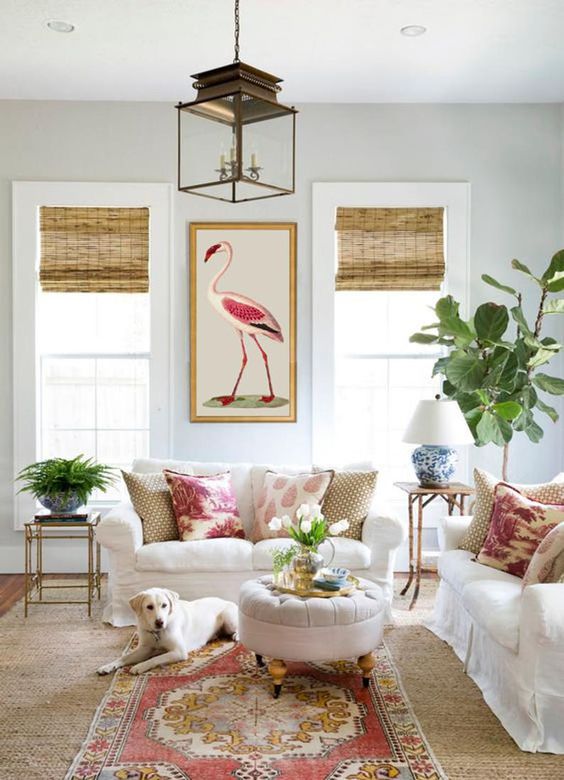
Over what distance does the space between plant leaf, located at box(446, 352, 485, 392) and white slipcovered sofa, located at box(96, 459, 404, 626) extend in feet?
3.22

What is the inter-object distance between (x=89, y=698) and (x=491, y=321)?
313 cm

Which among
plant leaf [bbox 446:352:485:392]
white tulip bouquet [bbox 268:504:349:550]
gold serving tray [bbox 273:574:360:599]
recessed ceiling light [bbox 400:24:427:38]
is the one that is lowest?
gold serving tray [bbox 273:574:360:599]

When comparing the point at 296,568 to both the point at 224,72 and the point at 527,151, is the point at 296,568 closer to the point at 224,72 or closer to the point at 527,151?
the point at 224,72

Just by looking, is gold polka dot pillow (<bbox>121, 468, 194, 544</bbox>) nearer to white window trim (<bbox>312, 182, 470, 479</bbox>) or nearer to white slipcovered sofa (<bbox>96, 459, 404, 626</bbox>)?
white slipcovered sofa (<bbox>96, 459, 404, 626</bbox>)

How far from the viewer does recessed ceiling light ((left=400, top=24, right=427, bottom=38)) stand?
4352mm

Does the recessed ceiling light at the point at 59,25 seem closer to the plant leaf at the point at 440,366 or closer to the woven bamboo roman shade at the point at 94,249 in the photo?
the woven bamboo roman shade at the point at 94,249

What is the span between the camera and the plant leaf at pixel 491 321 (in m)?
4.90

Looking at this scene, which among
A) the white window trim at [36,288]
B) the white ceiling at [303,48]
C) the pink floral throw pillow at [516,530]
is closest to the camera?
the pink floral throw pillow at [516,530]

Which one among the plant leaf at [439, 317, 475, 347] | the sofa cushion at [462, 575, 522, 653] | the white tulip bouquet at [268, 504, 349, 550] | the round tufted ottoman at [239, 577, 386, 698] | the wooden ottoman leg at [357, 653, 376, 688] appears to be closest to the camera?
the sofa cushion at [462, 575, 522, 653]

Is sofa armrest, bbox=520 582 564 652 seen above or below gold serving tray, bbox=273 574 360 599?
above

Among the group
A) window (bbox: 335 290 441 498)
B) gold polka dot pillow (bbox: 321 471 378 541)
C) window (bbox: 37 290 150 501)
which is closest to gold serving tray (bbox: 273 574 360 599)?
gold polka dot pillow (bbox: 321 471 378 541)

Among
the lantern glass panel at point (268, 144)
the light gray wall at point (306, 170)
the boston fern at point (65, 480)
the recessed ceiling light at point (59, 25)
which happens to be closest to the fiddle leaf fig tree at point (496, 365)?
the light gray wall at point (306, 170)

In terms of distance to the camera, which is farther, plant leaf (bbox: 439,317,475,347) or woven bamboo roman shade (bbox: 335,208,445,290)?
woven bamboo roman shade (bbox: 335,208,445,290)

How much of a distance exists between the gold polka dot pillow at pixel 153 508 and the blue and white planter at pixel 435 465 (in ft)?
5.01
